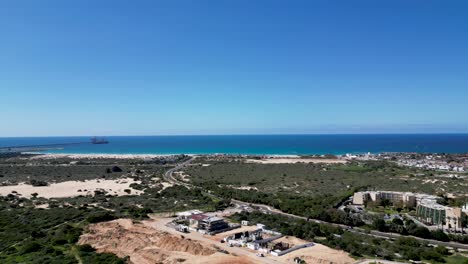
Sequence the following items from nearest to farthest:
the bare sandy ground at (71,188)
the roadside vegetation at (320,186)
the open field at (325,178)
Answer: the roadside vegetation at (320,186)
the bare sandy ground at (71,188)
the open field at (325,178)

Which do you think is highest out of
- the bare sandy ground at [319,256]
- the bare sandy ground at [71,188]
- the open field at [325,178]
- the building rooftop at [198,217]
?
the building rooftop at [198,217]

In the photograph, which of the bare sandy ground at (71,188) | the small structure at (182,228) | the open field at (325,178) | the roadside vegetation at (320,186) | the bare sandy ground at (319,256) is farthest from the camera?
the open field at (325,178)

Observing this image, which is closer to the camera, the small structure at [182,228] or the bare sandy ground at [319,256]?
the bare sandy ground at [319,256]

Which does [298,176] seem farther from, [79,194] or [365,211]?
[79,194]

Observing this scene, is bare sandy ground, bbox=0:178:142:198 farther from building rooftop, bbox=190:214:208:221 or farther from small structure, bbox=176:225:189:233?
small structure, bbox=176:225:189:233

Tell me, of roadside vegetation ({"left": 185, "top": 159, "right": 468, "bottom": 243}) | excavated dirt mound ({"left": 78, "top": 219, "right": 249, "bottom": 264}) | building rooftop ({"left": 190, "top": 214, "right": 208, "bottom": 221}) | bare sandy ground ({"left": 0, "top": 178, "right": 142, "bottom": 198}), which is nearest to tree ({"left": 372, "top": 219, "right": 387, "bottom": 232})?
roadside vegetation ({"left": 185, "top": 159, "right": 468, "bottom": 243})

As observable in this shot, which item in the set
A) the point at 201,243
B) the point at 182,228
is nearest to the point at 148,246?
the point at 201,243

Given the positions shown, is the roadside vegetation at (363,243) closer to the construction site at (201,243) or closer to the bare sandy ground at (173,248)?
the construction site at (201,243)

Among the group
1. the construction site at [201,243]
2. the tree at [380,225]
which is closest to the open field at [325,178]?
the tree at [380,225]
